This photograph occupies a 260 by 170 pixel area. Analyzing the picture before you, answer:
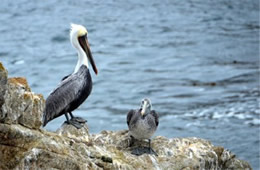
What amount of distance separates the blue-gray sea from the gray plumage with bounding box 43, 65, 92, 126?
6.50m

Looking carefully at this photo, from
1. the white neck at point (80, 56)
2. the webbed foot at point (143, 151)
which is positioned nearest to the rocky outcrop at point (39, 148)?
the webbed foot at point (143, 151)

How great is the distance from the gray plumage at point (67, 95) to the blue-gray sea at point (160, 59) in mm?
6498

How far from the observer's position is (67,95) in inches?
420

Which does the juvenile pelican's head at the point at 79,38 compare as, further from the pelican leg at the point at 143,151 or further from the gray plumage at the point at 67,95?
the pelican leg at the point at 143,151

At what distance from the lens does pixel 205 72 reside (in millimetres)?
23641

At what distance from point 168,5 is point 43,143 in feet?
83.9

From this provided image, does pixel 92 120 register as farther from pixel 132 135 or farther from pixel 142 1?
pixel 142 1

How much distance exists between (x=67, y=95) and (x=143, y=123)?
150 cm

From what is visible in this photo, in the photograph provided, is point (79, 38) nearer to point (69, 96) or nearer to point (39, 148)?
point (69, 96)

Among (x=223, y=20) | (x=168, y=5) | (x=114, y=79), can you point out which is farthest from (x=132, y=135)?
(x=168, y=5)

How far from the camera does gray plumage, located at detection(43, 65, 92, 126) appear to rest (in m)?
10.5

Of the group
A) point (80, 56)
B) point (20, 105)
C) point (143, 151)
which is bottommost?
point (143, 151)

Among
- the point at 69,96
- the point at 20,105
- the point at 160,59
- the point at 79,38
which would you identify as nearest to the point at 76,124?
the point at 69,96

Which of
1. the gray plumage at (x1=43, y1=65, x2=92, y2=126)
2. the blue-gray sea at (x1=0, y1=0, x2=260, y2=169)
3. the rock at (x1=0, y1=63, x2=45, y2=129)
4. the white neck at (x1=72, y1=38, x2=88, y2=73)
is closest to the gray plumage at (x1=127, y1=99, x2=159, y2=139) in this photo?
the gray plumage at (x1=43, y1=65, x2=92, y2=126)
